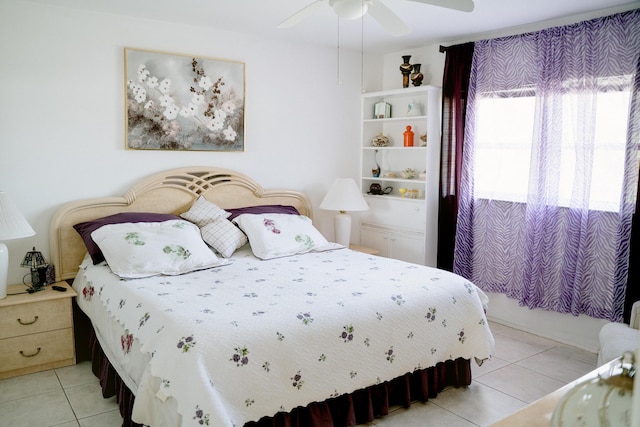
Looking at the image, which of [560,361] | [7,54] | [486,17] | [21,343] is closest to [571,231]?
[560,361]

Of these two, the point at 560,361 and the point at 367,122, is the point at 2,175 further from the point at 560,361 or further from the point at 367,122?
the point at 560,361

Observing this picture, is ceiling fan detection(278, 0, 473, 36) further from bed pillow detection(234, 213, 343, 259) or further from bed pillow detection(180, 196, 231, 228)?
bed pillow detection(180, 196, 231, 228)

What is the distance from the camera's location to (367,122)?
534cm

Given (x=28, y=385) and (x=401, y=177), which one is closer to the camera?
(x=28, y=385)

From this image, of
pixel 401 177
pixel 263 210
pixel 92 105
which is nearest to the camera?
pixel 92 105

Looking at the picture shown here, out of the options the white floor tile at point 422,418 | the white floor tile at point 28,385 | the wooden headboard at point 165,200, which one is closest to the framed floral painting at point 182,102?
the wooden headboard at point 165,200

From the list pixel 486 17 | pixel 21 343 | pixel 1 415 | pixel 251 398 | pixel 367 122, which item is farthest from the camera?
pixel 367 122

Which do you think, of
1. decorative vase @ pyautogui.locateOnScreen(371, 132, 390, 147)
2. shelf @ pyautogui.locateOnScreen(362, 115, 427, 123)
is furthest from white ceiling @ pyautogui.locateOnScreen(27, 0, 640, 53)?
decorative vase @ pyautogui.locateOnScreen(371, 132, 390, 147)

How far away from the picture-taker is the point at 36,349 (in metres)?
3.27

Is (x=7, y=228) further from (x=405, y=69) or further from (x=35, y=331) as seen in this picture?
(x=405, y=69)

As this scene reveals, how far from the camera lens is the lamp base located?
4824mm

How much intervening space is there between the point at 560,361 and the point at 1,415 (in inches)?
144

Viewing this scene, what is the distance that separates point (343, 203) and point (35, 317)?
8.72 ft

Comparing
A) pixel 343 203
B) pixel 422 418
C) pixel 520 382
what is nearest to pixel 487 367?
pixel 520 382
